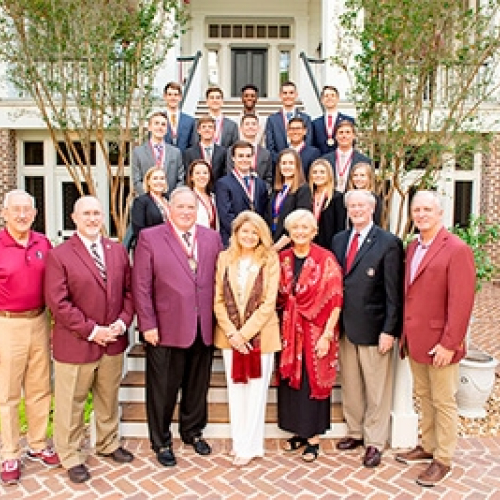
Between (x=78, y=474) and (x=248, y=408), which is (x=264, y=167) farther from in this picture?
(x=78, y=474)

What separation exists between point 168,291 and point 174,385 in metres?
0.78

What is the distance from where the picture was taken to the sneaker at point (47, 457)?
13.9 feet

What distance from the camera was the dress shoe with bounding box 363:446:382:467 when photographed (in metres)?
4.27

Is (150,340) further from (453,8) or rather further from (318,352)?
(453,8)

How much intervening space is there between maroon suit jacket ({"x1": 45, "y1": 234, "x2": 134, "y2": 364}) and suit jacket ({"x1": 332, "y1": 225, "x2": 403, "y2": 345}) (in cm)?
174

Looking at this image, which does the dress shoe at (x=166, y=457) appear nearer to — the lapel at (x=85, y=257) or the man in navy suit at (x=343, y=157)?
the lapel at (x=85, y=257)

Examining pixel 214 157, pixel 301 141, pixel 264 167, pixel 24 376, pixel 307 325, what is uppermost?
pixel 301 141

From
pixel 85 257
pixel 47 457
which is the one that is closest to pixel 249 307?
pixel 85 257

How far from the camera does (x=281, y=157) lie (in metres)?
4.88

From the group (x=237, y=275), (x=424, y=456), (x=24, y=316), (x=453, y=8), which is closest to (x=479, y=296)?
(x=453, y=8)

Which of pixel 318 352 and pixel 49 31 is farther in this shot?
pixel 49 31

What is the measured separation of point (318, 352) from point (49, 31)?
268 inches

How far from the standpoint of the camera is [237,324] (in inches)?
164

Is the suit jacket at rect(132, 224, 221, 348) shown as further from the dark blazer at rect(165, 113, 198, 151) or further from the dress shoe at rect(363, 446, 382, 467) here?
the dark blazer at rect(165, 113, 198, 151)
